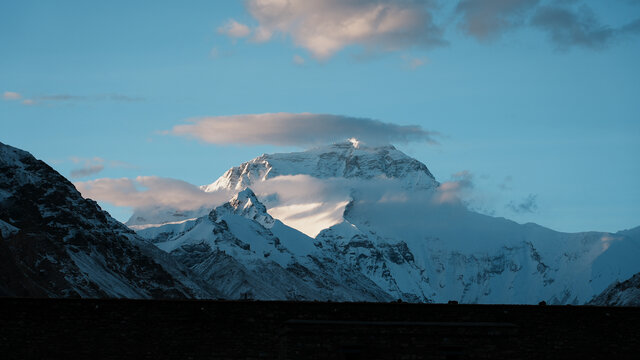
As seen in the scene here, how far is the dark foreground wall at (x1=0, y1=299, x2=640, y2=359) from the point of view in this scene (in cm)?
3953

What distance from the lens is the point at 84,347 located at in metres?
39.5

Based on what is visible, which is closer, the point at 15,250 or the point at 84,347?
the point at 84,347

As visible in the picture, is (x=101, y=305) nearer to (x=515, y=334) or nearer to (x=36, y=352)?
(x=36, y=352)

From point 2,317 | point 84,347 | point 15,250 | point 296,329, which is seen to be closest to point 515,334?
point 296,329

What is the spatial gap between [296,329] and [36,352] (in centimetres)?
988

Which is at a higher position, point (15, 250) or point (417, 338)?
point (15, 250)

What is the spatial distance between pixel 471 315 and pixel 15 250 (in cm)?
14867

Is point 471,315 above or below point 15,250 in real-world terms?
below

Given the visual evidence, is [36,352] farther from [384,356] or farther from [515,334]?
[515,334]

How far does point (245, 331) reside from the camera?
131 ft

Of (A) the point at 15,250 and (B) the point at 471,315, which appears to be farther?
(A) the point at 15,250

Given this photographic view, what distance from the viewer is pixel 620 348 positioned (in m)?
41.4

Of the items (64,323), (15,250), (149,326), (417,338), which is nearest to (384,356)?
(417,338)

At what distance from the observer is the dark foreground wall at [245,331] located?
39.5m
